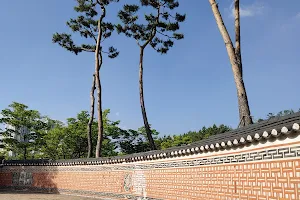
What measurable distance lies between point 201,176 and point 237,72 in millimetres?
4291

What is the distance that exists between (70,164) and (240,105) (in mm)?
11339

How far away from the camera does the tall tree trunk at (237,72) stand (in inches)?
430

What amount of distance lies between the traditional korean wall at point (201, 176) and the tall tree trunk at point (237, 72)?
2552mm

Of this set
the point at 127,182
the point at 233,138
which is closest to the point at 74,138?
the point at 127,182

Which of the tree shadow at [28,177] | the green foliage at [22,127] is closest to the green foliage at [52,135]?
the green foliage at [22,127]

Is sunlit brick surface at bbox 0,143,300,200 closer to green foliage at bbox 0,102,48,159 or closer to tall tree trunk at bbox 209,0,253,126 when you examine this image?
tall tree trunk at bbox 209,0,253,126

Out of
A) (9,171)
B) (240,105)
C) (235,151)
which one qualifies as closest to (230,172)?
(235,151)

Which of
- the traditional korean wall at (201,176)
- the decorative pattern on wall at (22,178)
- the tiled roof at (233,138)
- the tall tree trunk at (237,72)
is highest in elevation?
the tall tree trunk at (237,72)

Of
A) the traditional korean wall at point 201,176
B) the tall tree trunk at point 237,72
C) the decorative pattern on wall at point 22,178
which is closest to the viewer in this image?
the traditional korean wall at point 201,176

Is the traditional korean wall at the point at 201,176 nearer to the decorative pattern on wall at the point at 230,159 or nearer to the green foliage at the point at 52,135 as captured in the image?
the decorative pattern on wall at the point at 230,159

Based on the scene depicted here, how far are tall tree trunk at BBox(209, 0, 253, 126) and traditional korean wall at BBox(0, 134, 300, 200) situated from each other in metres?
2.55

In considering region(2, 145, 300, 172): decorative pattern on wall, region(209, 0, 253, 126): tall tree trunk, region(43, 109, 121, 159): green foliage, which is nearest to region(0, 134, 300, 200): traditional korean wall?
region(2, 145, 300, 172): decorative pattern on wall

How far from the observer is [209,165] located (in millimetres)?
8656

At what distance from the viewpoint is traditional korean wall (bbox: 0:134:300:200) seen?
5.76 m
